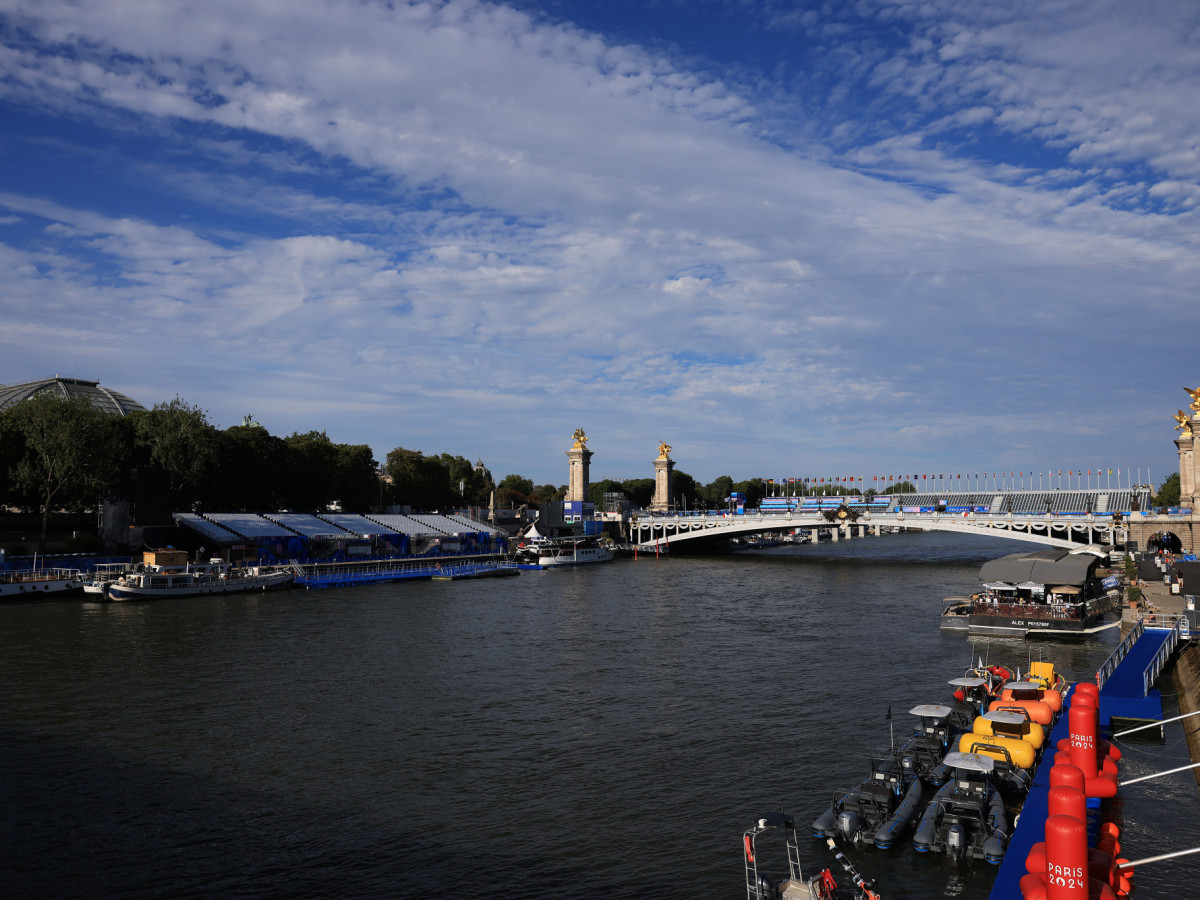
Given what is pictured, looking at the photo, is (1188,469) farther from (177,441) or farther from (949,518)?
(177,441)

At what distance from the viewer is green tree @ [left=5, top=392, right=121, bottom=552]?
86.2m

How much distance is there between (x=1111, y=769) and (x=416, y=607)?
→ 56334 millimetres

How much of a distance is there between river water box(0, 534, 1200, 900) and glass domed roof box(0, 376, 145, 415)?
9719cm

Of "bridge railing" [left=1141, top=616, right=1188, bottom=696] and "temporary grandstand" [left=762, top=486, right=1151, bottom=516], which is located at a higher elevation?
"temporary grandstand" [left=762, top=486, right=1151, bottom=516]

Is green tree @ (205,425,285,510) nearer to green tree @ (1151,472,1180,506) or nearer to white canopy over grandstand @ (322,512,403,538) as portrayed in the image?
white canopy over grandstand @ (322,512,403,538)

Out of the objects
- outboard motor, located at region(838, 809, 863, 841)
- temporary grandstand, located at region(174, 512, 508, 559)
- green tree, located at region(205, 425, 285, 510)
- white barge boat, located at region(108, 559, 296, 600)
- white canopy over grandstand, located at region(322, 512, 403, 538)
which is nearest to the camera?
outboard motor, located at region(838, 809, 863, 841)

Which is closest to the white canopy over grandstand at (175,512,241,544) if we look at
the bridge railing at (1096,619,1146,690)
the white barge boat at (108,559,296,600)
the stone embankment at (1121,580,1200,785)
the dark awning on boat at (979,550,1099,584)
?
the white barge boat at (108,559,296,600)

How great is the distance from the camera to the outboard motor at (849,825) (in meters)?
22.8

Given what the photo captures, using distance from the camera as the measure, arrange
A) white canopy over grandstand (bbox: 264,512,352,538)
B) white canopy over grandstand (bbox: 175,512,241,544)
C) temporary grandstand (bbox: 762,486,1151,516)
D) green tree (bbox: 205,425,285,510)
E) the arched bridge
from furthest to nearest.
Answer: temporary grandstand (bbox: 762,486,1151,516) < green tree (bbox: 205,425,285,510) < white canopy over grandstand (bbox: 264,512,352,538) < the arched bridge < white canopy over grandstand (bbox: 175,512,241,544)

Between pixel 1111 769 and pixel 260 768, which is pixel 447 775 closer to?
pixel 260 768

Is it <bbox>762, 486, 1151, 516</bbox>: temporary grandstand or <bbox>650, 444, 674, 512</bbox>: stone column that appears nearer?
<bbox>762, 486, 1151, 516</bbox>: temporary grandstand

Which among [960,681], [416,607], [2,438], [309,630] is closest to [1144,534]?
[960,681]

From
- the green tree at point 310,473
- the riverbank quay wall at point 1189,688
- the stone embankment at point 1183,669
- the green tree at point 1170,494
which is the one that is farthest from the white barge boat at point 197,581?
the green tree at point 1170,494

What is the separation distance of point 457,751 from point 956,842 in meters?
17.3
